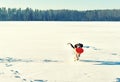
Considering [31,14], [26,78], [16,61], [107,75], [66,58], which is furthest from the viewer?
[31,14]

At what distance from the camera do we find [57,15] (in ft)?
370

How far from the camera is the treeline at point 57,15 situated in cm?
10882

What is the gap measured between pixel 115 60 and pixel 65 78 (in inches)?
143

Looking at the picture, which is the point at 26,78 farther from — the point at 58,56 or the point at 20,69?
the point at 58,56

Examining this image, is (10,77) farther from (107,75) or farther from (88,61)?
(88,61)

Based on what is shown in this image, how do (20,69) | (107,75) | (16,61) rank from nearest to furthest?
(107,75)
(20,69)
(16,61)

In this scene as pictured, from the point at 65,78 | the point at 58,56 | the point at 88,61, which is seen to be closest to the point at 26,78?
the point at 65,78

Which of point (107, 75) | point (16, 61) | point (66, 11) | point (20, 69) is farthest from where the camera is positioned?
point (66, 11)

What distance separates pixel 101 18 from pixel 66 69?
10827 cm

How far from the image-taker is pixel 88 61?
35.4ft

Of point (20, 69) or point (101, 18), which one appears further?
point (101, 18)

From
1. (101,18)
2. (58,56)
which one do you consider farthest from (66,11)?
(58,56)

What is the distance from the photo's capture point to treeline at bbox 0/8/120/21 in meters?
109

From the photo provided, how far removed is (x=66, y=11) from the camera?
118438 mm
